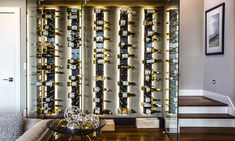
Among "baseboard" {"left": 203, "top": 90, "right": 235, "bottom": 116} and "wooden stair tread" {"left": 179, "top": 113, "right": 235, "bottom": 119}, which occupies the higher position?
"baseboard" {"left": 203, "top": 90, "right": 235, "bottom": 116}

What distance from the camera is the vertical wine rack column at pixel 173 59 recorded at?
4.14 meters

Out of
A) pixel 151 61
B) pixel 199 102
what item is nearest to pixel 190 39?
pixel 151 61

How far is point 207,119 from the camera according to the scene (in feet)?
15.0

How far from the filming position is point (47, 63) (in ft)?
17.5

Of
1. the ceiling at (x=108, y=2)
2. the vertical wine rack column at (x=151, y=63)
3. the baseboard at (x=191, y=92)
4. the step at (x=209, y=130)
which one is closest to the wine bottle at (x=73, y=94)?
the vertical wine rack column at (x=151, y=63)

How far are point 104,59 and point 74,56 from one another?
0.59 m

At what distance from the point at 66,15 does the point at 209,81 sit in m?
3.18

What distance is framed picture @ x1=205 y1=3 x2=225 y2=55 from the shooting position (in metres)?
5.13

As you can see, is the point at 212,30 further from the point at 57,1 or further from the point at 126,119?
the point at 57,1

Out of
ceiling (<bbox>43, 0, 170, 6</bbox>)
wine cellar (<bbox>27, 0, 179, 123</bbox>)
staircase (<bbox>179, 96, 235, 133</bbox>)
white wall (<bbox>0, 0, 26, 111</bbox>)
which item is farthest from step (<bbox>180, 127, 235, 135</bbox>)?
white wall (<bbox>0, 0, 26, 111</bbox>)

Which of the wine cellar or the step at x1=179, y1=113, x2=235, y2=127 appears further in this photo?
the wine cellar

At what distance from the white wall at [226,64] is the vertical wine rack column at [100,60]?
6.90ft

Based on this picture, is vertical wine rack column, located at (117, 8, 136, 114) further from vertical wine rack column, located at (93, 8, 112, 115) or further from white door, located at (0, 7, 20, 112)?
white door, located at (0, 7, 20, 112)

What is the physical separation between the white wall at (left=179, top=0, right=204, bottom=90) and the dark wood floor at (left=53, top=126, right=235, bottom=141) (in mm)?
1682
